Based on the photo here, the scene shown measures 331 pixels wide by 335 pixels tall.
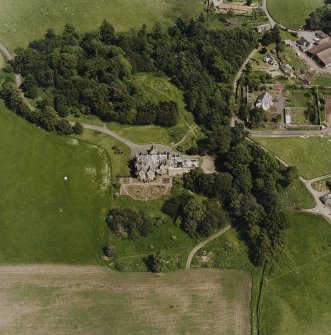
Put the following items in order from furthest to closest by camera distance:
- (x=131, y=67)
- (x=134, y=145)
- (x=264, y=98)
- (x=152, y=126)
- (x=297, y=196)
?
(x=131, y=67) < (x=264, y=98) < (x=152, y=126) < (x=134, y=145) < (x=297, y=196)

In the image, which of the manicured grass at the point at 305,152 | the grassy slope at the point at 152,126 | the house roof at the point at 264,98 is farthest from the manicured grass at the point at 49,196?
the house roof at the point at 264,98

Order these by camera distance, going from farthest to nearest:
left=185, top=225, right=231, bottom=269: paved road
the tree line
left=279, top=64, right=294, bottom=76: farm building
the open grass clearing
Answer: left=279, top=64, right=294, bottom=76: farm building < the tree line < the open grass clearing < left=185, top=225, right=231, bottom=269: paved road

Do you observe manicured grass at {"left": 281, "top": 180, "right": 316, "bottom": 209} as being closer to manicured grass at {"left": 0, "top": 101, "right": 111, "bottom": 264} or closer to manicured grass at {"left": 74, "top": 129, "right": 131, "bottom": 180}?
manicured grass at {"left": 74, "top": 129, "right": 131, "bottom": 180}

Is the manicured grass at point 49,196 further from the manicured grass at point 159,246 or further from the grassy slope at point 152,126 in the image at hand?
the grassy slope at point 152,126

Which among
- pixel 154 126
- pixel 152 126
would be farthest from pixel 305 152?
pixel 152 126

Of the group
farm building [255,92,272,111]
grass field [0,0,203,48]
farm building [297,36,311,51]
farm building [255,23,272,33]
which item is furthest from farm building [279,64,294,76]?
grass field [0,0,203,48]

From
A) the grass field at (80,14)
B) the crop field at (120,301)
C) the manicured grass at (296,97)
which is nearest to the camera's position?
the crop field at (120,301)

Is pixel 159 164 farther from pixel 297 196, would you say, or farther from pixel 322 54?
pixel 322 54
